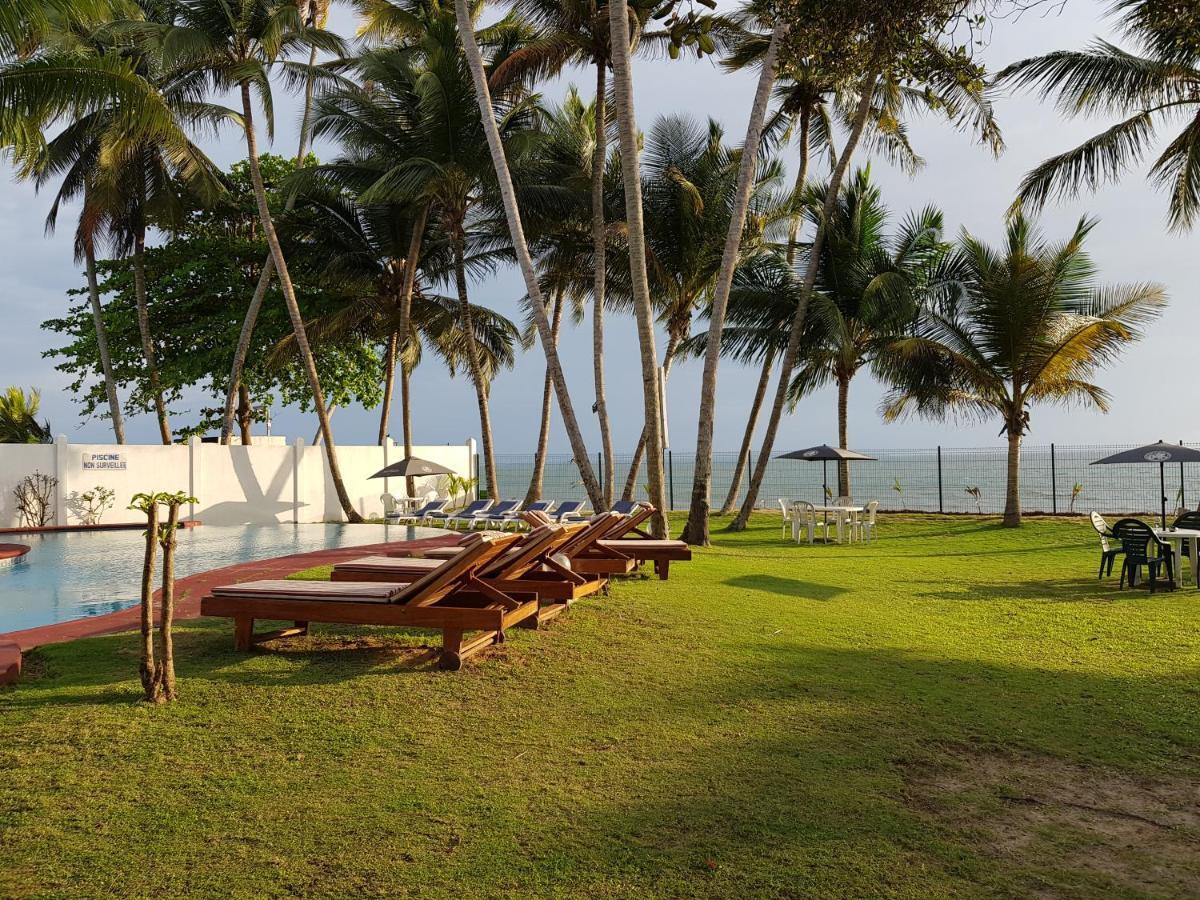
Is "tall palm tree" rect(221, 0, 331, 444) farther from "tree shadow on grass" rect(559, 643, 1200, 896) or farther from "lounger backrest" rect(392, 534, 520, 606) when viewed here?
"tree shadow on grass" rect(559, 643, 1200, 896)

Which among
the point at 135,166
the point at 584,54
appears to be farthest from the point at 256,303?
the point at 584,54

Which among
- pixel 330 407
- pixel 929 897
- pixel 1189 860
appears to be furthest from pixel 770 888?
pixel 330 407

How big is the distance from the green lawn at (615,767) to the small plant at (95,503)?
13.7 m

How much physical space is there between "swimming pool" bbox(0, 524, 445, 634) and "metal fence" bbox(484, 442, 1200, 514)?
239 inches

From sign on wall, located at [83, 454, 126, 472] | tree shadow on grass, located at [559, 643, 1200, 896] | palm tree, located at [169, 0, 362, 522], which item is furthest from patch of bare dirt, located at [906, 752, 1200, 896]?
sign on wall, located at [83, 454, 126, 472]

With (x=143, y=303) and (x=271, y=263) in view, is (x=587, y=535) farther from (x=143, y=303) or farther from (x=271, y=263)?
(x=143, y=303)

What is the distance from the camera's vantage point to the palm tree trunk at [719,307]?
1295 centimetres

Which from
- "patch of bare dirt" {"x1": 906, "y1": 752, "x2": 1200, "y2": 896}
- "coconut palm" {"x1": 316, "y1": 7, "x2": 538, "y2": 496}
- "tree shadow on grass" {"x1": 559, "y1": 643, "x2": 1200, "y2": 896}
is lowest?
"patch of bare dirt" {"x1": 906, "y1": 752, "x2": 1200, "y2": 896}

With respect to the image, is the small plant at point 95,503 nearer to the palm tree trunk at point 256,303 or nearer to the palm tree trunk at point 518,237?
the palm tree trunk at point 256,303

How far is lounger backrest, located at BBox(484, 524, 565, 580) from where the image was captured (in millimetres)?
6078

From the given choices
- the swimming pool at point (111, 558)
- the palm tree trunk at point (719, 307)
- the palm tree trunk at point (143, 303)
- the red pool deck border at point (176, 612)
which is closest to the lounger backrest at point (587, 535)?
the red pool deck border at point (176, 612)

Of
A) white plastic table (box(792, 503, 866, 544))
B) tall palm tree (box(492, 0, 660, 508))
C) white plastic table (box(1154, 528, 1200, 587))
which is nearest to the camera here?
white plastic table (box(1154, 528, 1200, 587))

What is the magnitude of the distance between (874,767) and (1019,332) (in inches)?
624

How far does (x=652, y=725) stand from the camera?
14.5 ft
